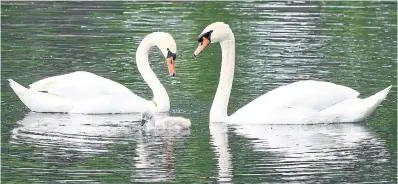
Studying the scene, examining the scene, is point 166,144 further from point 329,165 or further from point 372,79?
point 372,79

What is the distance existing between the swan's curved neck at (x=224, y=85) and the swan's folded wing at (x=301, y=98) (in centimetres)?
25

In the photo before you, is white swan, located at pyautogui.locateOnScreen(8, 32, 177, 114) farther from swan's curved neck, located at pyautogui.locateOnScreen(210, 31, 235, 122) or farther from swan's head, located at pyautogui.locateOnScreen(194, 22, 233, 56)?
swan's head, located at pyautogui.locateOnScreen(194, 22, 233, 56)

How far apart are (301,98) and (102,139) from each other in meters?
2.57

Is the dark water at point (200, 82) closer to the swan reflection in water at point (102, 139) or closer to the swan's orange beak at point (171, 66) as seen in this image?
the swan reflection in water at point (102, 139)

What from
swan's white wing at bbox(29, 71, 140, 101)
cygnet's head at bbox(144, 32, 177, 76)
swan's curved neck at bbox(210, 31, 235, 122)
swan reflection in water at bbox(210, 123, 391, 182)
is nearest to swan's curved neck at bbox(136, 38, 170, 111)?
cygnet's head at bbox(144, 32, 177, 76)

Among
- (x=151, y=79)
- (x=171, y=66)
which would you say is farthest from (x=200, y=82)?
(x=171, y=66)

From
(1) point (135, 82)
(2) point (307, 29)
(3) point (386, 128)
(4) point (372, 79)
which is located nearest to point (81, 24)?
(2) point (307, 29)

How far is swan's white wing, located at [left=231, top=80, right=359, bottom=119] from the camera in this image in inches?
640

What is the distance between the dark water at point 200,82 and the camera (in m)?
13.8

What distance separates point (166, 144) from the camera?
49.5ft

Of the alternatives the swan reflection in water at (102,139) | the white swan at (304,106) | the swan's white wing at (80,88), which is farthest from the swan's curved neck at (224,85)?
the swan's white wing at (80,88)

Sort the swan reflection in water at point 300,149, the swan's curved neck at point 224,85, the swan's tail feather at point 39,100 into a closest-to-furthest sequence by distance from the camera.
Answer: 1. the swan reflection in water at point 300,149
2. the swan's curved neck at point 224,85
3. the swan's tail feather at point 39,100

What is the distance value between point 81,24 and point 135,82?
6.00 m

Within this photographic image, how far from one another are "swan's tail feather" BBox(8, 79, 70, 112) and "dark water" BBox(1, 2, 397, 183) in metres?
0.18
